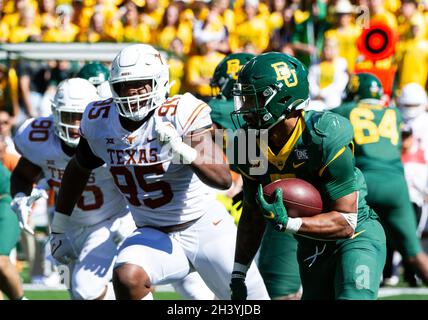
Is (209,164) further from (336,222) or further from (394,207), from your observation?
(394,207)

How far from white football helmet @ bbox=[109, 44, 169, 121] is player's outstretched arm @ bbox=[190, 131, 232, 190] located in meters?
0.31

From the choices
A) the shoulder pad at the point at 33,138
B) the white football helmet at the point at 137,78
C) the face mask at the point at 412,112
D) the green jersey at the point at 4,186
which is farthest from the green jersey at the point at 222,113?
the face mask at the point at 412,112

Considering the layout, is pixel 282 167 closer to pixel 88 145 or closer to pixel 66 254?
pixel 88 145

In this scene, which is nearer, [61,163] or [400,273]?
[61,163]

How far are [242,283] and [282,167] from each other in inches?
26.1

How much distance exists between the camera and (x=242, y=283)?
4.75m

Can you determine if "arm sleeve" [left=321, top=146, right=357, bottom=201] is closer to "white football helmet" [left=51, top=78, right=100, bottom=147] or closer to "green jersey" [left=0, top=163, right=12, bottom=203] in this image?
"white football helmet" [left=51, top=78, right=100, bottom=147]

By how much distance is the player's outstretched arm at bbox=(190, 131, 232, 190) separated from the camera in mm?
4832

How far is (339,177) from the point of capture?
14.2 ft

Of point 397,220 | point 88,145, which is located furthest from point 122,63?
point 397,220

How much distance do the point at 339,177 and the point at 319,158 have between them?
0.12 meters

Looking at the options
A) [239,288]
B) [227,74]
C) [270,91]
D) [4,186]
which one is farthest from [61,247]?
[270,91]

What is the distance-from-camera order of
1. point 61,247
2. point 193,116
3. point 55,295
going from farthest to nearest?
point 55,295
point 61,247
point 193,116

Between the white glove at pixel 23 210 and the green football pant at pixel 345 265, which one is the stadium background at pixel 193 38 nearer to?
the white glove at pixel 23 210
